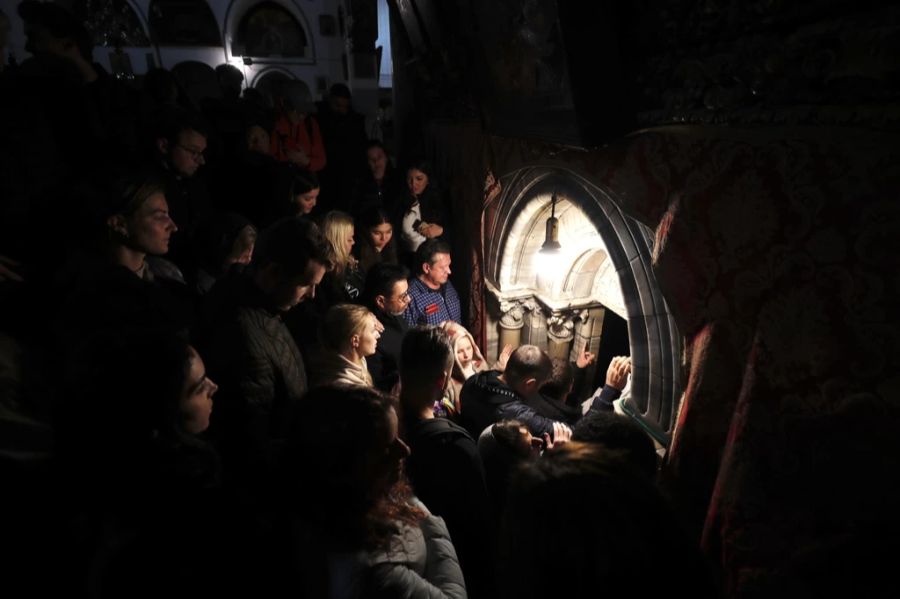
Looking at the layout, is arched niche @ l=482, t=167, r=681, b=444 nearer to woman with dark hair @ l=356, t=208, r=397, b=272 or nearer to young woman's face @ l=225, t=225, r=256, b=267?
woman with dark hair @ l=356, t=208, r=397, b=272

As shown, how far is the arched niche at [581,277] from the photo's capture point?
84.5 inches

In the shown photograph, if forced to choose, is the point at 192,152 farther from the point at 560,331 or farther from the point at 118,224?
the point at 560,331

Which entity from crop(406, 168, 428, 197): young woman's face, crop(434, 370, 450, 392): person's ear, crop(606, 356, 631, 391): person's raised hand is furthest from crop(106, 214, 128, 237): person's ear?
crop(406, 168, 428, 197): young woman's face

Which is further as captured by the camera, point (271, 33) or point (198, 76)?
point (271, 33)

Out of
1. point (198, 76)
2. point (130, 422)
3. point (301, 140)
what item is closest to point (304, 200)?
point (301, 140)

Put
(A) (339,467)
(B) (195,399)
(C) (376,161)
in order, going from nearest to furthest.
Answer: (A) (339,467)
(B) (195,399)
(C) (376,161)

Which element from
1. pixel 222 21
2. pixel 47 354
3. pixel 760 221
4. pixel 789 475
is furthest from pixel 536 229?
pixel 222 21

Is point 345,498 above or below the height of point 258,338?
below

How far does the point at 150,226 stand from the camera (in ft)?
6.53

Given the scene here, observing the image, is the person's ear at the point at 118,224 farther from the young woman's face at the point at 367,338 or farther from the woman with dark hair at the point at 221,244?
the young woman's face at the point at 367,338

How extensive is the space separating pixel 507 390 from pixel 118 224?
197 cm

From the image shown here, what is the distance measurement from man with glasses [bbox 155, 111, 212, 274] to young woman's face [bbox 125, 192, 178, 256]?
84 centimetres

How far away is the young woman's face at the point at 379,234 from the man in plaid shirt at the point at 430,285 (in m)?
0.34

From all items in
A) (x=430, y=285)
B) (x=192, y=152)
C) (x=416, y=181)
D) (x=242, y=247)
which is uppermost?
(x=416, y=181)
